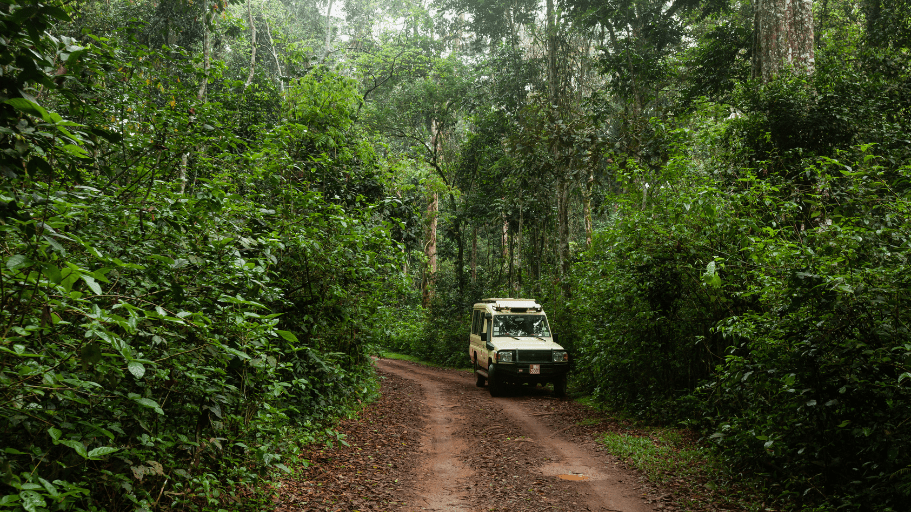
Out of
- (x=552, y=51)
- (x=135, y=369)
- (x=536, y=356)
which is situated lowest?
(x=536, y=356)

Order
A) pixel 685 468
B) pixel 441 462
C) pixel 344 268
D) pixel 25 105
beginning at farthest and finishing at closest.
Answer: pixel 344 268 < pixel 441 462 < pixel 685 468 < pixel 25 105

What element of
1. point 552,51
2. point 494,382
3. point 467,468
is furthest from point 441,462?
point 552,51

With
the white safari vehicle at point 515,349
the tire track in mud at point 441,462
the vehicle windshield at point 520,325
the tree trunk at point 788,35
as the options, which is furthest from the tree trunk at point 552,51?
the tire track in mud at point 441,462

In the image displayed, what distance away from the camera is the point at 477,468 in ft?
23.0

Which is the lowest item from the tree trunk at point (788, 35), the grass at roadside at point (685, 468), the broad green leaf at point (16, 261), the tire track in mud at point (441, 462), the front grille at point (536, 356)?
the tire track in mud at point (441, 462)

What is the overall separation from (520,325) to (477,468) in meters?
7.20

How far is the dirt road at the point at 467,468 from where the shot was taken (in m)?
5.61

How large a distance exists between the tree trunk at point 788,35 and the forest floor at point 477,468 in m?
7.46

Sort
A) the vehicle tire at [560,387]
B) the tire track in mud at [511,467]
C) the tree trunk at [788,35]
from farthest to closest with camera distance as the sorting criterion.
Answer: the vehicle tire at [560,387] → the tree trunk at [788,35] → the tire track in mud at [511,467]

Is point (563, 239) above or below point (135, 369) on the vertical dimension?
above

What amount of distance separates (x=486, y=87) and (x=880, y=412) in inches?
919

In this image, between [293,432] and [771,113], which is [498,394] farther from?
[771,113]

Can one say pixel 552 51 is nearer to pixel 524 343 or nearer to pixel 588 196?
pixel 588 196

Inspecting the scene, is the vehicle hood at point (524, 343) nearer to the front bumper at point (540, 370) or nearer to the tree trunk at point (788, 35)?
the front bumper at point (540, 370)
